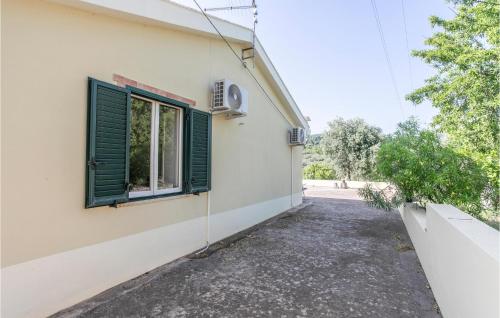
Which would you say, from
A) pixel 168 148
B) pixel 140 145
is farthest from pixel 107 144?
pixel 168 148

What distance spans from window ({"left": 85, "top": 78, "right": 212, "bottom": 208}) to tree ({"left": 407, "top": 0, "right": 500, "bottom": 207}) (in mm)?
7081

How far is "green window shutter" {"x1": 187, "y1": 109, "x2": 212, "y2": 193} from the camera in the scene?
5.45m

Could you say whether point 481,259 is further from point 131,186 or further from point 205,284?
point 131,186

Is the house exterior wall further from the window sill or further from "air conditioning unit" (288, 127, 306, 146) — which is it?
"air conditioning unit" (288, 127, 306, 146)

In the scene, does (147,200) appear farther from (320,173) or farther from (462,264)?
(320,173)

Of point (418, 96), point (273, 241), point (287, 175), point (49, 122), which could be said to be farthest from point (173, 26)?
point (418, 96)

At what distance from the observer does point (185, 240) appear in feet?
17.6

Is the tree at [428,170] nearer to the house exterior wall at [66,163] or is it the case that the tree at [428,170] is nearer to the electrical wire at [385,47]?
the house exterior wall at [66,163]

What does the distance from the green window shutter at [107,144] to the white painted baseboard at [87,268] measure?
713 mm

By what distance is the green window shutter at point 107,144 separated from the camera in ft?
11.6

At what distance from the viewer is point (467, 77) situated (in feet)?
31.2

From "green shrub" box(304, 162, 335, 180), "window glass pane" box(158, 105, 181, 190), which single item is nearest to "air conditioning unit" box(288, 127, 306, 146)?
"window glass pane" box(158, 105, 181, 190)

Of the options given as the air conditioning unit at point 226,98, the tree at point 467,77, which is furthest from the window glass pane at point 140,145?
the tree at point 467,77

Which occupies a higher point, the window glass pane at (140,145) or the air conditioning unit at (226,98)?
the air conditioning unit at (226,98)
